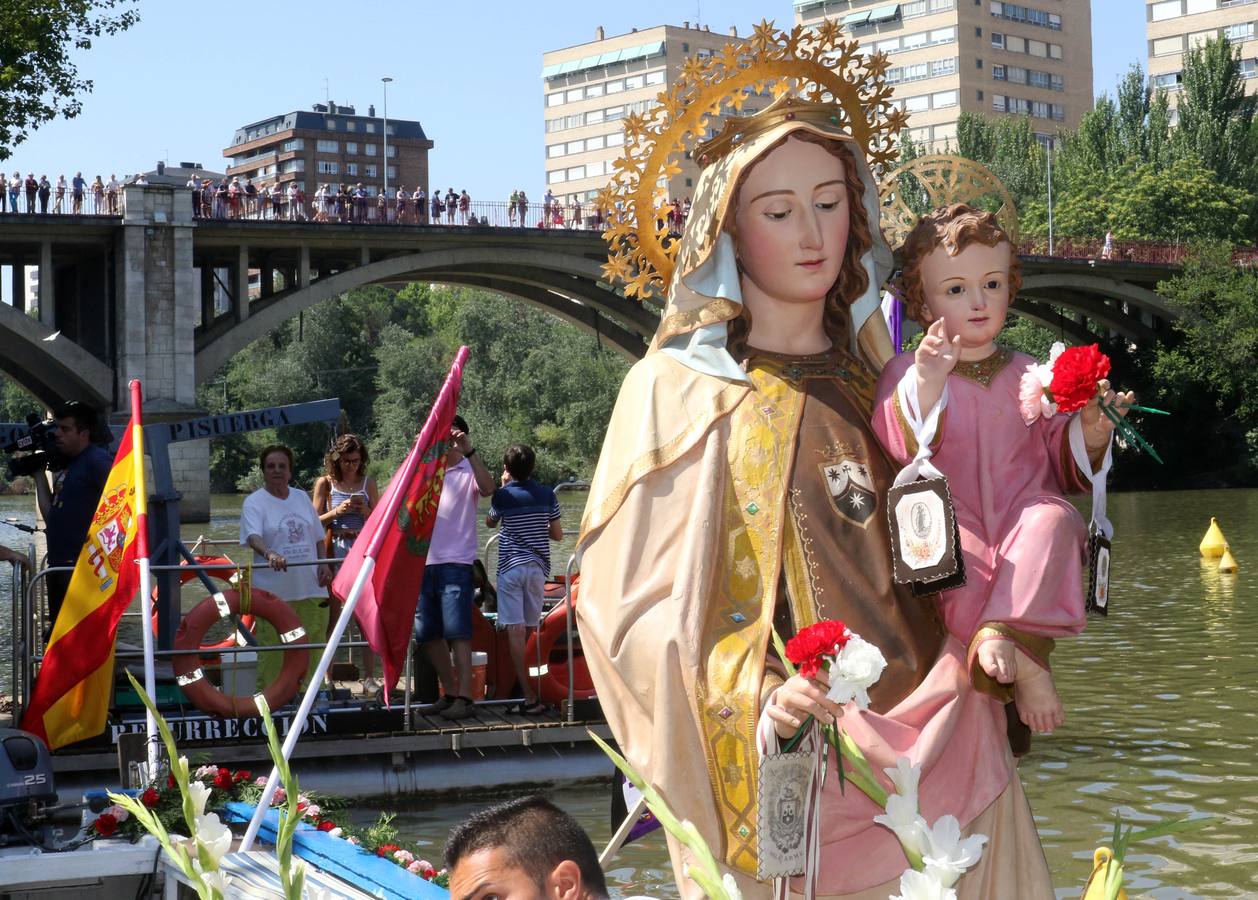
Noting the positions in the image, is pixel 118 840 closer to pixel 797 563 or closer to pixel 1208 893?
pixel 797 563

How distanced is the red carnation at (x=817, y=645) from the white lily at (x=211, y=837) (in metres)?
0.91

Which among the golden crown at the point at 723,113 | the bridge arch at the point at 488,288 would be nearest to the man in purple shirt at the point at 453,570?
the golden crown at the point at 723,113

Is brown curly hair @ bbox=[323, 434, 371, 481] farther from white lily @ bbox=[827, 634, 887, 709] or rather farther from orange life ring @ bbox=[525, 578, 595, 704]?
white lily @ bbox=[827, 634, 887, 709]

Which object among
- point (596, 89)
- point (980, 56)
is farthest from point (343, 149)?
point (980, 56)

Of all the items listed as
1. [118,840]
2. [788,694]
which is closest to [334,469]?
[118,840]

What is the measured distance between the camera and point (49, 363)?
3619 centimetres

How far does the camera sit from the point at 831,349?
12.5 feet

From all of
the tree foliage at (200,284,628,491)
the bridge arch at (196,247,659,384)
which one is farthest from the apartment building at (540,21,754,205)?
the bridge arch at (196,247,659,384)

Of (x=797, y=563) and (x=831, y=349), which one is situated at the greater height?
(x=831, y=349)

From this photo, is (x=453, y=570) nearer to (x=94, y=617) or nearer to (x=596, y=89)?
(x=94, y=617)

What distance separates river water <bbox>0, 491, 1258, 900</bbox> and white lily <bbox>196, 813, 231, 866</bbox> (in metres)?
5.19

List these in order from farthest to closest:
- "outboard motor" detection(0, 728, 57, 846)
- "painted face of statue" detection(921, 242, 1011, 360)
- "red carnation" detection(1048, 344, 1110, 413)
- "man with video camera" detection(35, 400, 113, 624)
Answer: "man with video camera" detection(35, 400, 113, 624)
"outboard motor" detection(0, 728, 57, 846)
"painted face of statue" detection(921, 242, 1011, 360)
"red carnation" detection(1048, 344, 1110, 413)

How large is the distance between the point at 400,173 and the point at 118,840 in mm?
131149

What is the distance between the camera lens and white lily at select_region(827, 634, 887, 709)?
2.55 metres
